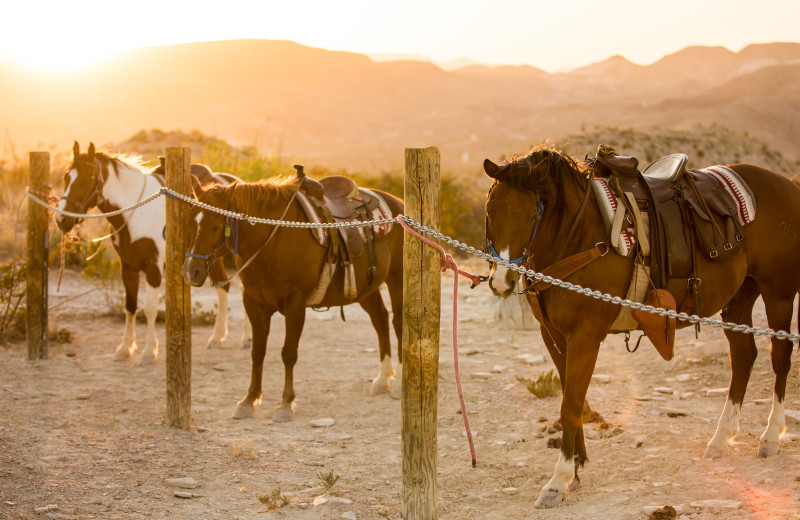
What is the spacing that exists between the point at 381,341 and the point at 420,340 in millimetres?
3640

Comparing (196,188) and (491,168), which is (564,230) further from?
(196,188)

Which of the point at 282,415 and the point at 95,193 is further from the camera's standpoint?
the point at 95,193

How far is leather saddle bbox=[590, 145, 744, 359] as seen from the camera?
4.55 meters

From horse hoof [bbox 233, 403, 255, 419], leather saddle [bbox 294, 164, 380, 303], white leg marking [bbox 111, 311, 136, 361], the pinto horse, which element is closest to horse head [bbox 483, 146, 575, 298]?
leather saddle [bbox 294, 164, 380, 303]

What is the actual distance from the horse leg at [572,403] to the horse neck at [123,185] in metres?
5.84

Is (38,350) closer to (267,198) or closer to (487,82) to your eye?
(267,198)

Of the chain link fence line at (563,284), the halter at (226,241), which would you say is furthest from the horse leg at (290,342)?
the chain link fence line at (563,284)

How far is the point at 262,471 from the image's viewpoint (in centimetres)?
525

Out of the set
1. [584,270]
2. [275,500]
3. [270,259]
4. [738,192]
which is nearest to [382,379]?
[270,259]

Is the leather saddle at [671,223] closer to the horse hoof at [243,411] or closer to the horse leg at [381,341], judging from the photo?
the horse leg at [381,341]

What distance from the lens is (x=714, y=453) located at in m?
4.98

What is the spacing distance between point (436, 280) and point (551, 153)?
3.53 ft

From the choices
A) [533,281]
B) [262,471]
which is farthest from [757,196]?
[262,471]

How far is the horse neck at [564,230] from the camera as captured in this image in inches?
173
